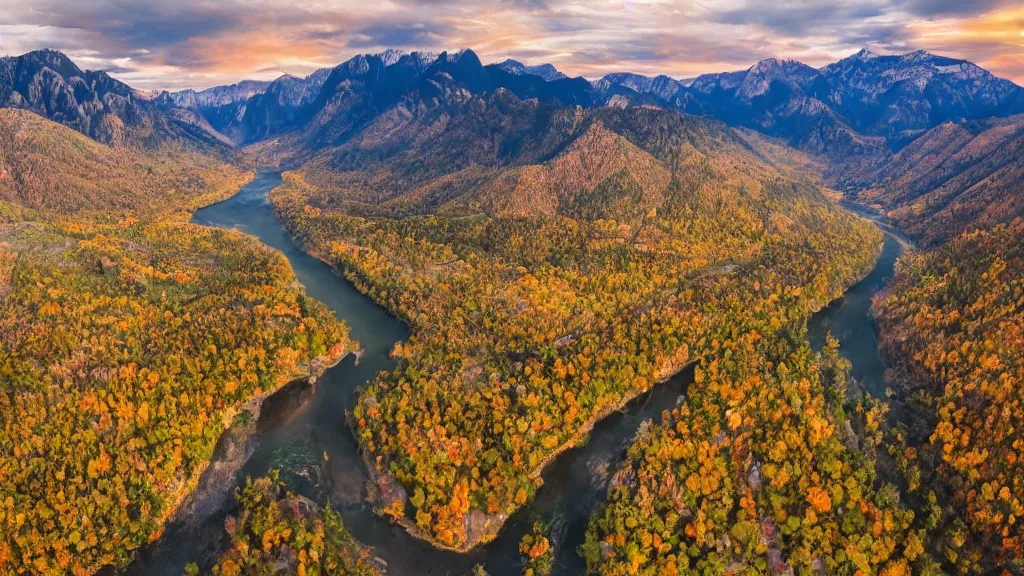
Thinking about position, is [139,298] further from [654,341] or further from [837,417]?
[837,417]

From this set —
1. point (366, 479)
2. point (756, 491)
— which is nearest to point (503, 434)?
point (366, 479)

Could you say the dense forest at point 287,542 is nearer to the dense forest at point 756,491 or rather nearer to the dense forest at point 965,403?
the dense forest at point 756,491

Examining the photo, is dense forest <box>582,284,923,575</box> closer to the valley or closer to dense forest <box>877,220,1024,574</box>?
the valley

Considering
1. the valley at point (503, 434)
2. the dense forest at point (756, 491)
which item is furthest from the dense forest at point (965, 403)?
the dense forest at point (756, 491)

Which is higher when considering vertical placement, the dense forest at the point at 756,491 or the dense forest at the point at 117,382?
the dense forest at the point at 756,491

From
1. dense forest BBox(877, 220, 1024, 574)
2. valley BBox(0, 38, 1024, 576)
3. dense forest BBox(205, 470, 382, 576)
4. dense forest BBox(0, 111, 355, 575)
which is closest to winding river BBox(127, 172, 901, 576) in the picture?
valley BBox(0, 38, 1024, 576)

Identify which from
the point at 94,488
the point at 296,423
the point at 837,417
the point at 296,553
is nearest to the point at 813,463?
the point at 837,417
